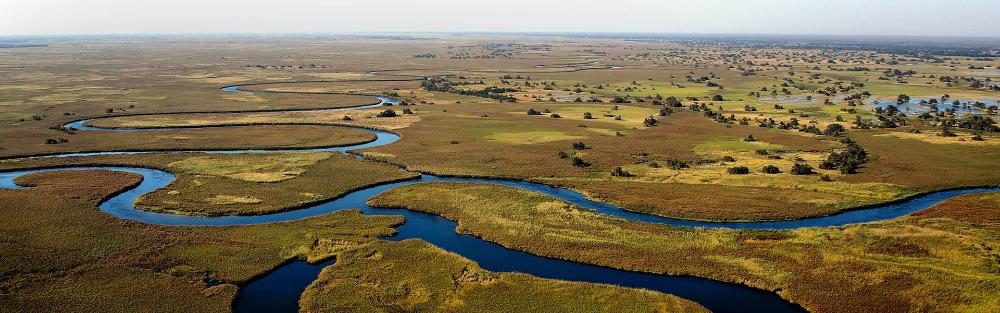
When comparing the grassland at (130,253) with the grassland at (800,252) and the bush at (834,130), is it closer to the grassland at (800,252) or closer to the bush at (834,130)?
the grassland at (800,252)

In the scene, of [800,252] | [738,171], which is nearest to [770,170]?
[738,171]

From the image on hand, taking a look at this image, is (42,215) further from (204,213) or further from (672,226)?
(672,226)

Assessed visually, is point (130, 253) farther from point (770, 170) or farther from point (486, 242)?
point (770, 170)

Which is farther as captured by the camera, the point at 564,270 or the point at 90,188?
the point at 90,188

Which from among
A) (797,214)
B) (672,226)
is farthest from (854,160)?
(672,226)

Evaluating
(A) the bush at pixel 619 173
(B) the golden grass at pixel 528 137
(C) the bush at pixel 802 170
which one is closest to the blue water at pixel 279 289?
(A) the bush at pixel 619 173

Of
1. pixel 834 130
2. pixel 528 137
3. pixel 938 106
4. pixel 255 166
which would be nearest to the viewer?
pixel 255 166
